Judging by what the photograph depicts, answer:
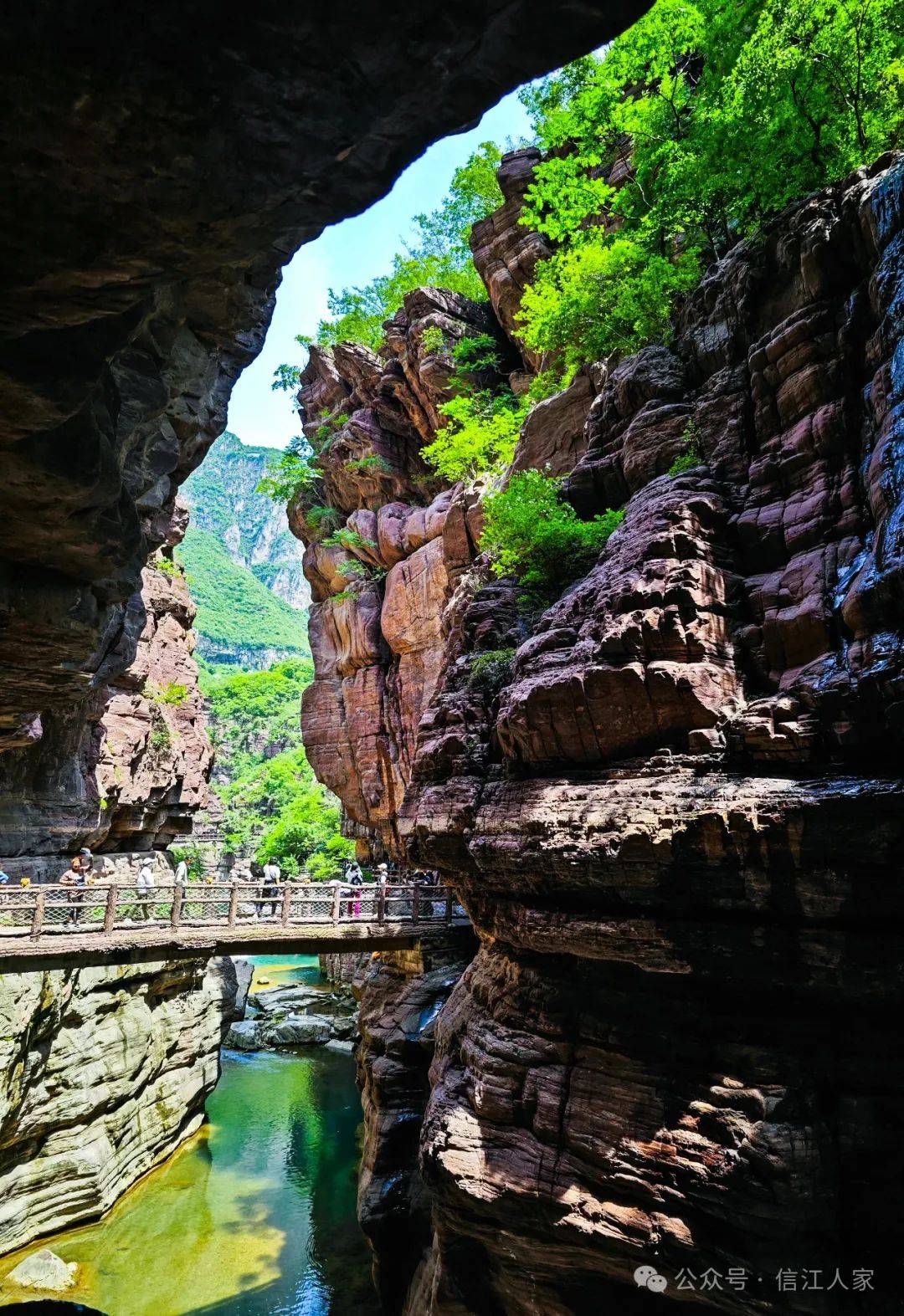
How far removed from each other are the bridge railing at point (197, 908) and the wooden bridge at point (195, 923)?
19 millimetres

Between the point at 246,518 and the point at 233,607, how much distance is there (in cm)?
2261

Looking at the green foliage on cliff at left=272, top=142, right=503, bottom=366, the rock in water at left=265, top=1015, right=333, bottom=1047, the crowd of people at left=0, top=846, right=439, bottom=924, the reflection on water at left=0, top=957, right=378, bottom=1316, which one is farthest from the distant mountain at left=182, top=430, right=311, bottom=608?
the reflection on water at left=0, top=957, right=378, bottom=1316

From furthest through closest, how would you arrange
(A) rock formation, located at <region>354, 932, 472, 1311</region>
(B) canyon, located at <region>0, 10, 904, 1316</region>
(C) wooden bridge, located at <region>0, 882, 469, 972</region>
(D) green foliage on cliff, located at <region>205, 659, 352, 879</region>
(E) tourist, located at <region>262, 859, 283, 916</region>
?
1. (D) green foliage on cliff, located at <region>205, 659, 352, 879</region>
2. (E) tourist, located at <region>262, 859, 283, 916</region>
3. (C) wooden bridge, located at <region>0, 882, 469, 972</region>
4. (A) rock formation, located at <region>354, 932, 472, 1311</region>
5. (B) canyon, located at <region>0, 10, 904, 1316</region>

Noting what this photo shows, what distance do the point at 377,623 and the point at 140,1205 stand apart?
17.3m

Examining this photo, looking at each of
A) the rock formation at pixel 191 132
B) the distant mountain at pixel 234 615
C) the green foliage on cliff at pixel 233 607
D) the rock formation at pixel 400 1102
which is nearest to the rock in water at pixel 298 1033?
the rock formation at pixel 400 1102

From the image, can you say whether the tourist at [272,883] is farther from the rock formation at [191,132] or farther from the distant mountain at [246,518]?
the distant mountain at [246,518]

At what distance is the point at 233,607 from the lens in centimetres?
8719

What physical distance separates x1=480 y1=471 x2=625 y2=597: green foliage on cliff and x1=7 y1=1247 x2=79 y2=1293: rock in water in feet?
44.8

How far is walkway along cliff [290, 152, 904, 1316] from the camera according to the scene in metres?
5.12

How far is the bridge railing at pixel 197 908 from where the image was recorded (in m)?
12.0

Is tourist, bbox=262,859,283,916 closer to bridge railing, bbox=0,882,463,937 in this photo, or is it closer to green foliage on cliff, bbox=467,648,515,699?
bridge railing, bbox=0,882,463,937

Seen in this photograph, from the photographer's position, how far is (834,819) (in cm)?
501

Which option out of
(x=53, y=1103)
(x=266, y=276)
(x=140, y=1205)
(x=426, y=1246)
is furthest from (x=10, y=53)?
(x=140, y=1205)

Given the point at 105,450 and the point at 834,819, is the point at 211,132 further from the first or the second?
the point at 834,819
